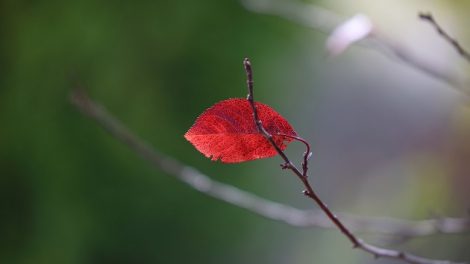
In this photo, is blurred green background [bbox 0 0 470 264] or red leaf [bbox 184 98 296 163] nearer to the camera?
red leaf [bbox 184 98 296 163]

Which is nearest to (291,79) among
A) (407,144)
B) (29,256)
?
(407,144)

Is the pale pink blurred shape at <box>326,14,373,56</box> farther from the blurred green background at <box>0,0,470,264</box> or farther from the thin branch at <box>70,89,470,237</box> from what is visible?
the blurred green background at <box>0,0,470,264</box>

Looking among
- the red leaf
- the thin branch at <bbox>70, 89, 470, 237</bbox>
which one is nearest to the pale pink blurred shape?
the thin branch at <bbox>70, 89, 470, 237</bbox>

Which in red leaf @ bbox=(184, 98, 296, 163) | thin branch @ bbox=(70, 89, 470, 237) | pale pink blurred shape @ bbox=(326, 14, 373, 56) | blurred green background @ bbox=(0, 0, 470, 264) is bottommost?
blurred green background @ bbox=(0, 0, 470, 264)

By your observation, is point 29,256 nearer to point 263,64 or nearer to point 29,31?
point 29,31

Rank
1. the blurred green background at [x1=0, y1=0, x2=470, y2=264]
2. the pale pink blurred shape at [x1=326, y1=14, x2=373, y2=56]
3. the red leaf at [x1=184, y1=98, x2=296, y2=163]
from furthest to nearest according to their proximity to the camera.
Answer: the blurred green background at [x1=0, y1=0, x2=470, y2=264]
the pale pink blurred shape at [x1=326, y1=14, x2=373, y2=56]
the red leaf at [x1=184, y1=98, x2=296, y2=163]

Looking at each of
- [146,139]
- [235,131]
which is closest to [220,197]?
[235,131]
